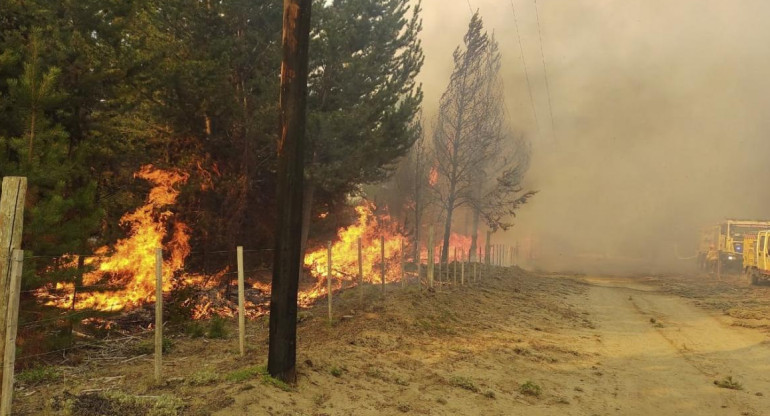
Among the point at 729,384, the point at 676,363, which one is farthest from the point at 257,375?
the point at 676,363

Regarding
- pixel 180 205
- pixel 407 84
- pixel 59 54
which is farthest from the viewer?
pixel 407 84

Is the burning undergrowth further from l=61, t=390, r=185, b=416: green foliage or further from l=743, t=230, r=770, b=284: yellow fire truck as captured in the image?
l=743, t=230, r=770, b=284: yellow fire truck

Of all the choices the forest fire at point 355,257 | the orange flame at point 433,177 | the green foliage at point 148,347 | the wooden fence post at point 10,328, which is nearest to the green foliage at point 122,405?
the wooden fence post at point 10,328

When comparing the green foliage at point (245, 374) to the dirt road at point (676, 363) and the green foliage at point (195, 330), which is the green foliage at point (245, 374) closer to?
the green foliage at point (195, 330)

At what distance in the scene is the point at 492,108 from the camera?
34.2 metres

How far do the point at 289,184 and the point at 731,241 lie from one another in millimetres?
38061

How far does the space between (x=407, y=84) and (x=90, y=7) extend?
17.2 metres

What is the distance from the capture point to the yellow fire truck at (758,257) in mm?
25875

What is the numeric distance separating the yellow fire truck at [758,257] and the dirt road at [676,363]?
1107cm

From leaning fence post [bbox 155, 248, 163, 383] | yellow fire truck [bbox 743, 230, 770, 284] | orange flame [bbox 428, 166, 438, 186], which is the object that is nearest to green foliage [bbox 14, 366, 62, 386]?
leaning fence post [bbox 155, 248, 163, 383]

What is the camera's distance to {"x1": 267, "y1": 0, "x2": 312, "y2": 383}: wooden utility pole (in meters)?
6.98

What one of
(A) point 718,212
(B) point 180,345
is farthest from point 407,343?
(A) point 718,212

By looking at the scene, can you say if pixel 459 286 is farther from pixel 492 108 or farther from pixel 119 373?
pixel 492 108

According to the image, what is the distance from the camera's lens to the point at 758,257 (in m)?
26.8
